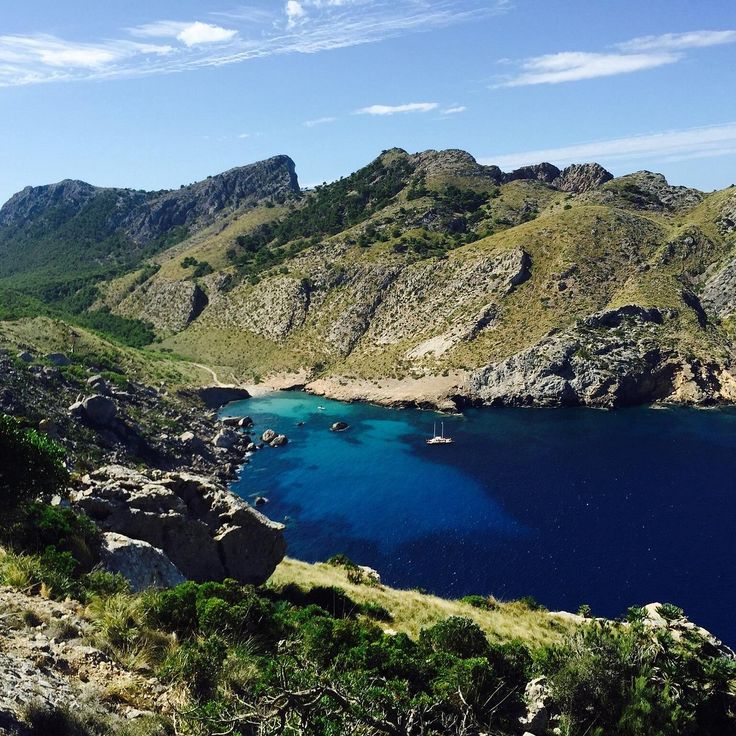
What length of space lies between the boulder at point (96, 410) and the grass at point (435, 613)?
143 ft

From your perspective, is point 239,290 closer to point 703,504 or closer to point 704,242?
point 704,242

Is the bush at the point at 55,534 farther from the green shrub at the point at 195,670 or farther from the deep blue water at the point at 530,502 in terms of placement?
the deep blue water at the point at 530,502

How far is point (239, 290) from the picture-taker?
19088 cm

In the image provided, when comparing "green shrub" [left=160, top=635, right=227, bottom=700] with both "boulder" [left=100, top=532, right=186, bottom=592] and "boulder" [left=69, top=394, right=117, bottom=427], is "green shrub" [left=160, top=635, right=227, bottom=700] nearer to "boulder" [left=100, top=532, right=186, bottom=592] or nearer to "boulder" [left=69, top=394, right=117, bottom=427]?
"boulder" [left=100, top=532, right=186, bottom=592]

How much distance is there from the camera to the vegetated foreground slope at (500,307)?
125875 millimetres

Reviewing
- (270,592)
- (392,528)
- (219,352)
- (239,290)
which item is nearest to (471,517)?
(392,528)

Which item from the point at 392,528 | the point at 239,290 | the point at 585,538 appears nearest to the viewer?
the point at 585,538

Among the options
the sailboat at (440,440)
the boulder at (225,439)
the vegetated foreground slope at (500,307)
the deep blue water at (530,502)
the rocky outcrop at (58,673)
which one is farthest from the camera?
the vegetated foreground slope at (500,307)

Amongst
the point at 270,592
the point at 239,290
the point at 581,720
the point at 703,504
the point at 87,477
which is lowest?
the point at 703,504

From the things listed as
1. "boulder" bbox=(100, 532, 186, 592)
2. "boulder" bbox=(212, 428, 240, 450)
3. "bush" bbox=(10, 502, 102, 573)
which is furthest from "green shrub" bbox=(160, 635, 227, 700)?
"boulder" bbox=(212, 428, 240, 450)

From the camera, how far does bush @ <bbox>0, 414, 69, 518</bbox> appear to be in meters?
26.9

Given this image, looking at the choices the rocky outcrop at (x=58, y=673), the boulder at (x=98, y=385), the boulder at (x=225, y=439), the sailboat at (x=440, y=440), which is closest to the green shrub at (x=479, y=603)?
the rocky outcrop at (x=58, y=673)

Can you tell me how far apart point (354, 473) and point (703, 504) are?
160 ft

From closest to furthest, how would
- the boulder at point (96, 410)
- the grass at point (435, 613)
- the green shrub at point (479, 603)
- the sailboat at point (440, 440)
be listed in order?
the grass at point (435, 613)
the green shrub at point (479, 603)
the boulder at point (96, 410)
the sailboat at point (440, 440)
